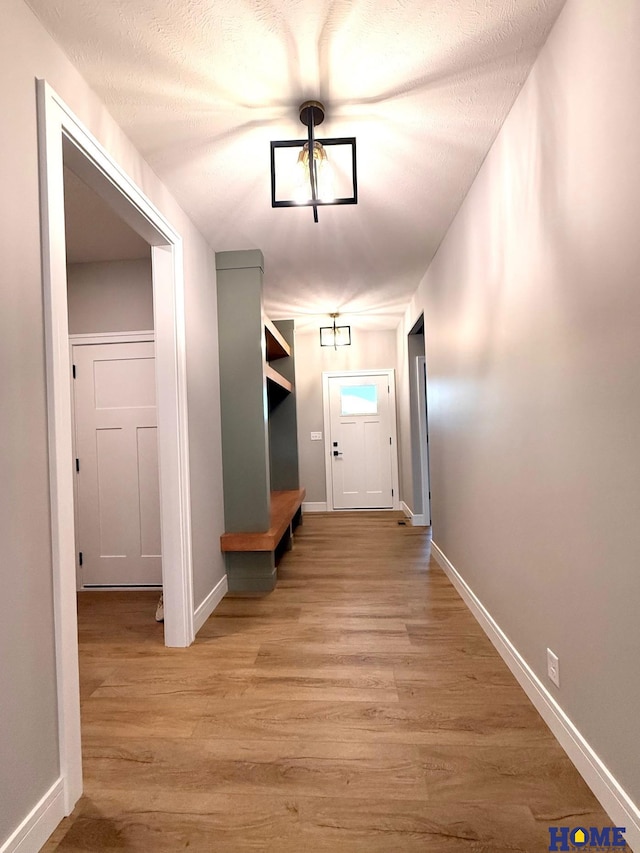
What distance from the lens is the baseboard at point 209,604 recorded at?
2691mm

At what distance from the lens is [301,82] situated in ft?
5.76

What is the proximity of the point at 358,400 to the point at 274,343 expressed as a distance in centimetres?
219

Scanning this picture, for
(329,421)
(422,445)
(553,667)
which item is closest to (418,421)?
(422,445)

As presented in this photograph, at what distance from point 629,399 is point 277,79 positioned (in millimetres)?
1705

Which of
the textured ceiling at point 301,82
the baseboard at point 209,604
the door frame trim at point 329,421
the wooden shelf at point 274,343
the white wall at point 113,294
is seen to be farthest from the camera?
the door frame trim at point 329,421

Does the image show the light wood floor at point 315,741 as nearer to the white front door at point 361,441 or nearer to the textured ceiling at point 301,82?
the textured ceiling at point 301,82

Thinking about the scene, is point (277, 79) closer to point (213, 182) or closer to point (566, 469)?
point (213, 182)

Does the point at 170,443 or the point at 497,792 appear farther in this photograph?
the point at 170,443

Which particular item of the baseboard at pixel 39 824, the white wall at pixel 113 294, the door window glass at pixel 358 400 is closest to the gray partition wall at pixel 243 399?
the white wall at pixel 113 294

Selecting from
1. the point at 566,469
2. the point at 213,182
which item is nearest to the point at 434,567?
the point at 566,469

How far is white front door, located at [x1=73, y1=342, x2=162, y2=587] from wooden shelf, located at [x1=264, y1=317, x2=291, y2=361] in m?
1.05

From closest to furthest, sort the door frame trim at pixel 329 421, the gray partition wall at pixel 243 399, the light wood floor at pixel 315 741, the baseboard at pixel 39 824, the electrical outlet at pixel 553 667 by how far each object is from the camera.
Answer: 1. the baseboard at pixel 39 824
2. the light wood floor at pixel 315 741
3. the electrical outlet at pixel 553 667
4. the gray partition wall at pixel 243 399
5. the door frame trim at pixel 329 421

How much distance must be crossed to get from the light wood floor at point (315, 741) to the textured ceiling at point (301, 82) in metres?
2.54

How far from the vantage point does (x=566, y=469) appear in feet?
5.16
